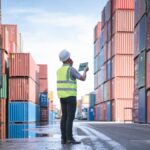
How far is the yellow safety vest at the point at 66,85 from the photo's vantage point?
7695 millimetres

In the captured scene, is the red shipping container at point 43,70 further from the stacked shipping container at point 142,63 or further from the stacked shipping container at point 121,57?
the stacked shipping container at point 142,63

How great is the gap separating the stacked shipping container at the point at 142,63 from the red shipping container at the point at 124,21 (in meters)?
10.9

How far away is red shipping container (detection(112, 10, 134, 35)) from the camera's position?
5003cm

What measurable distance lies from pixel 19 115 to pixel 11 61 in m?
4.08

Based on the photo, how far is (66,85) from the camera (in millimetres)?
7695

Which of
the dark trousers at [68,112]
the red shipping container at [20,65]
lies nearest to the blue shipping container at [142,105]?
the red shipping container at [20,65]

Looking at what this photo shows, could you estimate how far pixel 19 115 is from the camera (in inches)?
1371

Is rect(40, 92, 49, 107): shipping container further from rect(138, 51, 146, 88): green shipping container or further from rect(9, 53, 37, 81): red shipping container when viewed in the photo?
rect(138, 51, 146, 88): green shipping container

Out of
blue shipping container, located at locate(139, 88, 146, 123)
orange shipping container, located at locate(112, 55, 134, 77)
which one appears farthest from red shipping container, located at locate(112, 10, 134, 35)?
blue shipping container, located at locate(139, 88, 146, 123)

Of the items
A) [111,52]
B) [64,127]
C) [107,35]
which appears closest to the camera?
[64,127]

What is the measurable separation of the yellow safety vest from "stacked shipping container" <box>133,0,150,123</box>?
25.5 metres

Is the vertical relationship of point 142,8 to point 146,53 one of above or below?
above

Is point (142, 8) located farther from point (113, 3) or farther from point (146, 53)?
point (113, 3)

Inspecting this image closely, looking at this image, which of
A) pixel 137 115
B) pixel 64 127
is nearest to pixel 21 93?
pixel 137 115
